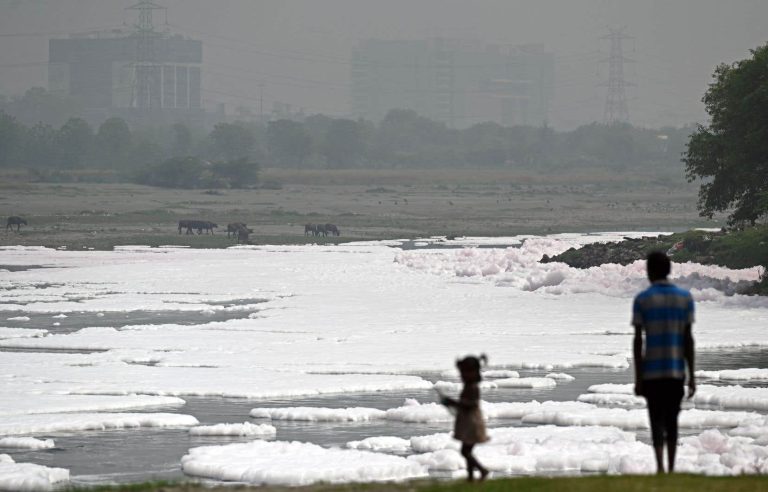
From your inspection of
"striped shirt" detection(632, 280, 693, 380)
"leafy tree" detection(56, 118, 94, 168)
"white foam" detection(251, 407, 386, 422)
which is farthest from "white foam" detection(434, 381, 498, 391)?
"leafy tree" detection(56, 118, 94, 168)

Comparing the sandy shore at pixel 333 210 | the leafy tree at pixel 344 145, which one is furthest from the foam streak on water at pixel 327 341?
the leafy tree at pixel 344 145

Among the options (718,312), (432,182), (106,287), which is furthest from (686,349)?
(432,182)

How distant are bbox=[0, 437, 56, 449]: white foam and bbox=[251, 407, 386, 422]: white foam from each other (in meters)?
3.56

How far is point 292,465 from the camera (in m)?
17.7

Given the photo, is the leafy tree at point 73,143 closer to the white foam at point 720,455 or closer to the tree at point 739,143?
the tree at point 739,143

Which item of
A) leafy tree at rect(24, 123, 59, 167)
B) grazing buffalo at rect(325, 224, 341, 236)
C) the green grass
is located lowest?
the green grass

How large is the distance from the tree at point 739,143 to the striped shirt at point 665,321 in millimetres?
29718

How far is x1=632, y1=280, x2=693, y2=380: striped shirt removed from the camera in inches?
527

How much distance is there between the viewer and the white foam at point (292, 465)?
17109 millimetres

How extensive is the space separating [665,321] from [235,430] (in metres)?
8.69

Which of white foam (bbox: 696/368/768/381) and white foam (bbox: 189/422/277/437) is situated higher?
white foam (bbox: 696/368/768/381)

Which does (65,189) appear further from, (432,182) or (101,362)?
(101,362)

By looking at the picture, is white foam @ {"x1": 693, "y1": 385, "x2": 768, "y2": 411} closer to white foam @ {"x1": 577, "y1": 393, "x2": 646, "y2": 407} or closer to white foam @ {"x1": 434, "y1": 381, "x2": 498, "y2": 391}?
white foam @ {"x1": 577, "y1": 393, "x2": 646, "y2": 407}

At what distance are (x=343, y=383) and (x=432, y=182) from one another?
131 metres
